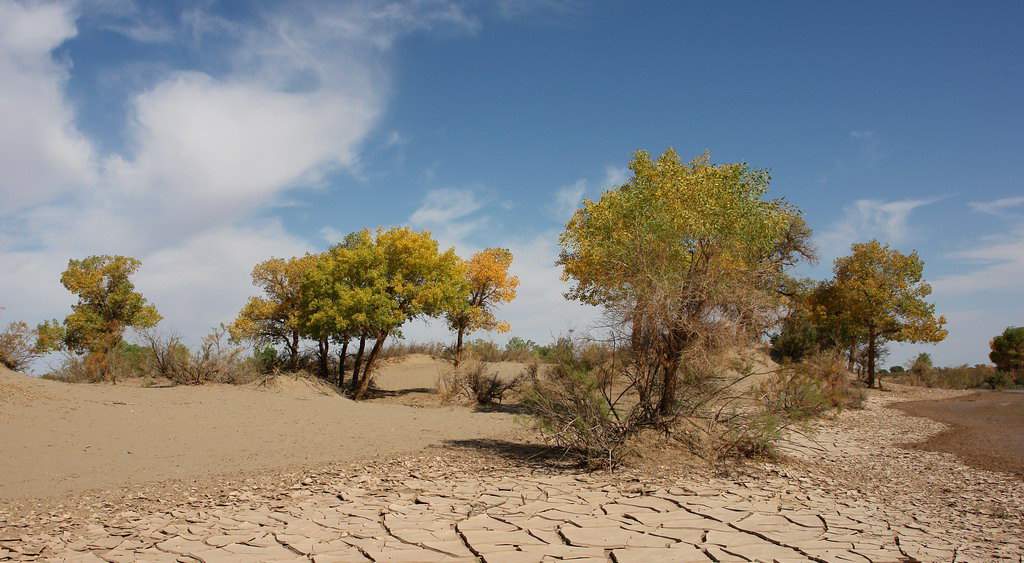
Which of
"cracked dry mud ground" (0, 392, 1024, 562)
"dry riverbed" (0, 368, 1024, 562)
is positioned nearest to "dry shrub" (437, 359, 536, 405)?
"dry riverbed" (0, 368, 1024, 562)

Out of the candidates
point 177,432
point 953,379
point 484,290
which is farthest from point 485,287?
point 953,379

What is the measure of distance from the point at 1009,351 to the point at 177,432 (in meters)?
48.4

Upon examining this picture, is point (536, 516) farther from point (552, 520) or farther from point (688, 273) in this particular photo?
point (688, 273)

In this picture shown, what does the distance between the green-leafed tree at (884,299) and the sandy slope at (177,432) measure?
20.3m

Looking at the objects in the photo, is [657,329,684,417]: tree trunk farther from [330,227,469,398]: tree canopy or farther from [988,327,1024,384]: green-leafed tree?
[988,327,1024,384]: green-leafed tree

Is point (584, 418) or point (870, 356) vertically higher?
point (870, 356)

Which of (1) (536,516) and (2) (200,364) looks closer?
(1) (536,516)

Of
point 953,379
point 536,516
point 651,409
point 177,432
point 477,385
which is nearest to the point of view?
point 536,516

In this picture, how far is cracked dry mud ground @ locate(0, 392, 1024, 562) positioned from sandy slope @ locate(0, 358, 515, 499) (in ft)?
6.01

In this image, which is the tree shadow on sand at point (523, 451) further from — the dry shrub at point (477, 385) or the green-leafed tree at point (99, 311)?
the green-leafed tree at point (99, 311)

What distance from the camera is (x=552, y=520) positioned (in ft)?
17.9

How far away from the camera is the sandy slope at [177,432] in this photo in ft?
26.8

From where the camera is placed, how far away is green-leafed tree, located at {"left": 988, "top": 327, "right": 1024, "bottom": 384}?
38491mm

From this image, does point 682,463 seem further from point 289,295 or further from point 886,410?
point 289,295
